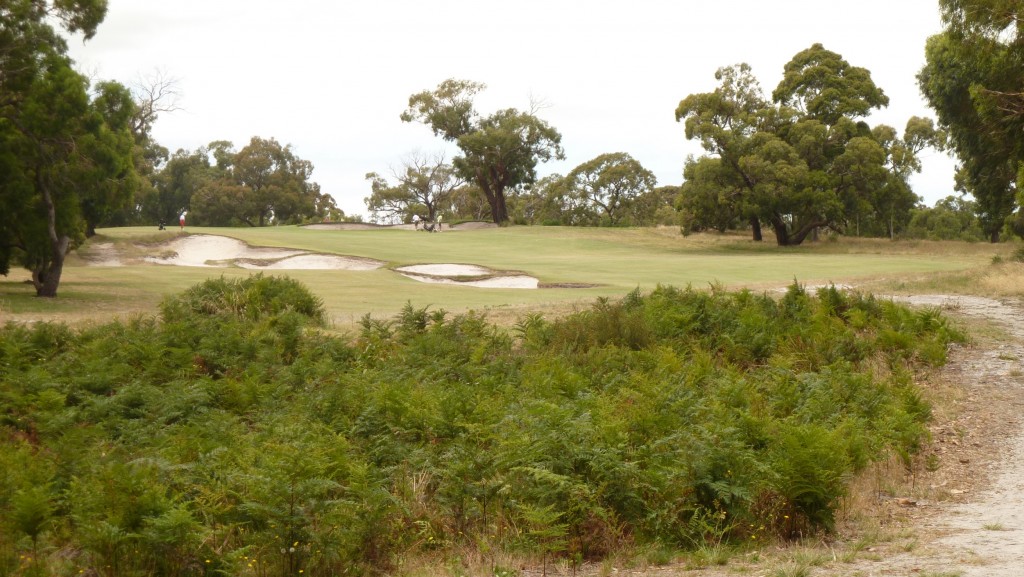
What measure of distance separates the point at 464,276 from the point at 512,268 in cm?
356

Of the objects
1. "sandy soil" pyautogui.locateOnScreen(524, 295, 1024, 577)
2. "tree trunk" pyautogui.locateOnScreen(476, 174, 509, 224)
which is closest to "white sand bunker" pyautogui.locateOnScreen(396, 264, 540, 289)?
"sandy soil" pyautogui.locateOnScreen(524, 295, 1024, 577)

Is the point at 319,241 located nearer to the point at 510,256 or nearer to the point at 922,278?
the point at 510,256

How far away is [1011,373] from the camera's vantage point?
1501cm

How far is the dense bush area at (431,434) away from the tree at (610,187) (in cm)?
7674

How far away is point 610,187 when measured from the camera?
95.6 m

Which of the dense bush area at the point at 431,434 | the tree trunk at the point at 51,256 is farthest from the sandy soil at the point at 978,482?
the tree trunk at the point at 51,256

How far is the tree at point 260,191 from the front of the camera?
3605 inches

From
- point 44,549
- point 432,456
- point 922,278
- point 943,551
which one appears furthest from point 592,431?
point 922,278

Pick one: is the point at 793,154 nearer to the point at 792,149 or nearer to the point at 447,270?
the point at 792,149

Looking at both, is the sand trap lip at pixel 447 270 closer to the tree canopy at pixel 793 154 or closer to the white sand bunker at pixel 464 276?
the white sand bunker at pixel 464 276

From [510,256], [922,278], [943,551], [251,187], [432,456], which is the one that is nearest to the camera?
[943,551]

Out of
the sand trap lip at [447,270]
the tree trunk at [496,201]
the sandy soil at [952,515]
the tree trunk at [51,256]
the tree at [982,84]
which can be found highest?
the tree at [982,84]

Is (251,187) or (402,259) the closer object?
(402,259)

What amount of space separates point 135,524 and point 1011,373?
1328cm
